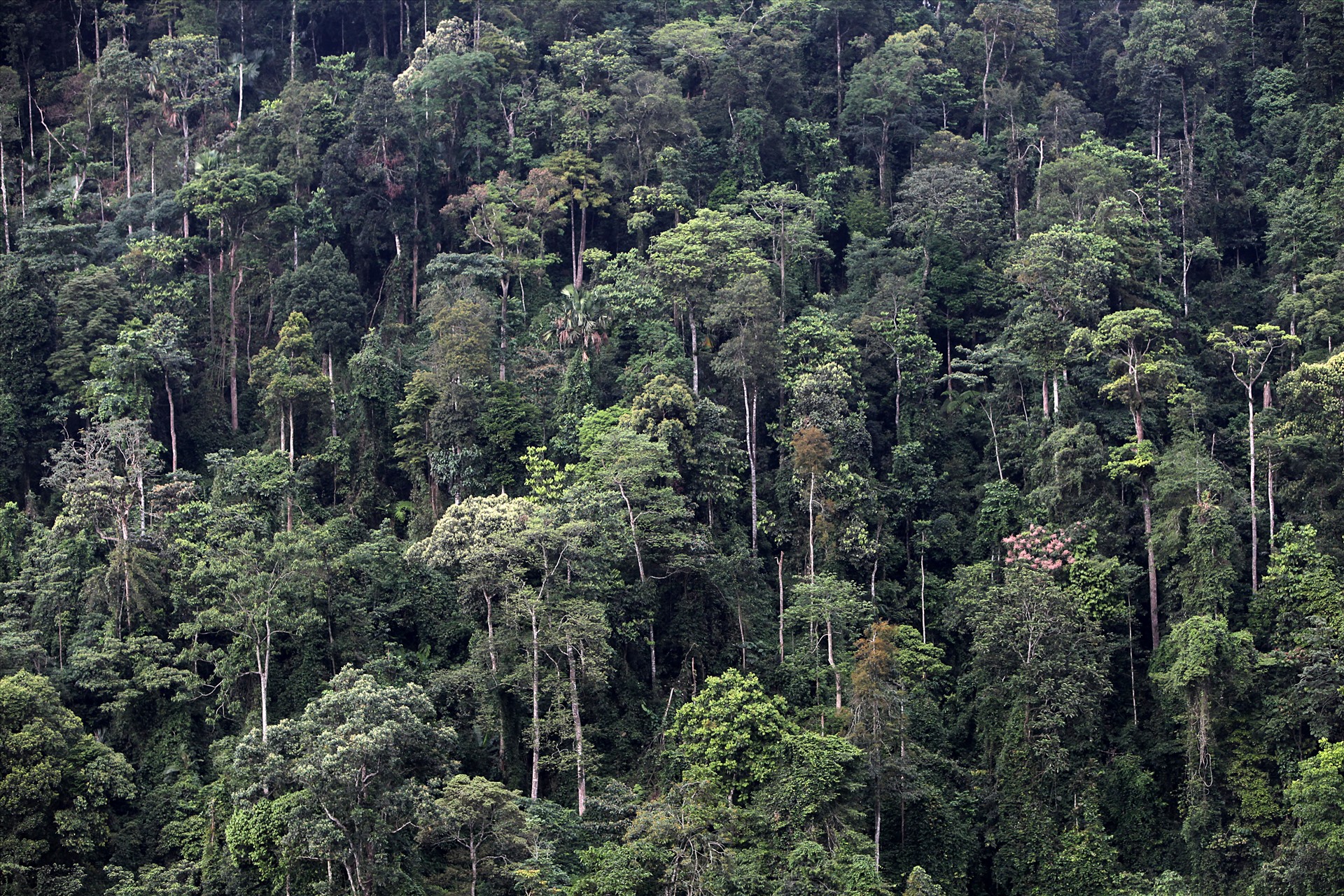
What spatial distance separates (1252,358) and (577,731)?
A: 17128 mm

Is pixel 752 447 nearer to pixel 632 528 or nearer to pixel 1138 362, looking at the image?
pixel 632 528

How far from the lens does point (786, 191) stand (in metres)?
45.3

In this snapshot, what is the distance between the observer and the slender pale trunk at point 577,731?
32.5 meters

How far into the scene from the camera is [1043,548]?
35562 millimetres

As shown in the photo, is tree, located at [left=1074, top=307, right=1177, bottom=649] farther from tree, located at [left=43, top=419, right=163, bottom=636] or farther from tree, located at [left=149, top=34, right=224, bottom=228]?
tree, located at [left=149, top=34, right=224, bottom=228]

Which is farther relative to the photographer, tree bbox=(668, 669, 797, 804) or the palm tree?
the palm tree

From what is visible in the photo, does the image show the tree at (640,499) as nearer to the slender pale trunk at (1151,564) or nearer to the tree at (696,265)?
the tree at (696,265)

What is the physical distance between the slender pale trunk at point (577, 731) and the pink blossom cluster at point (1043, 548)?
32.3 feet

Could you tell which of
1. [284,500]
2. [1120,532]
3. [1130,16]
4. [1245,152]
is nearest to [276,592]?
[284,500]

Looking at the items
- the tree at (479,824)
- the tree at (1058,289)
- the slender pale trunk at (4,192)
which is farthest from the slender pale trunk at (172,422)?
the tree at (1058,289)

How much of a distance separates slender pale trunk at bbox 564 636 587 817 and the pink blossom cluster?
9835mm

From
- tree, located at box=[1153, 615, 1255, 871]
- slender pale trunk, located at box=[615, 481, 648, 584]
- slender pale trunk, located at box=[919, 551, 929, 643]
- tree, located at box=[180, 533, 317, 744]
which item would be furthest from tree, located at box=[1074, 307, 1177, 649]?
tree, located at box=[180, 533, 317, 744]

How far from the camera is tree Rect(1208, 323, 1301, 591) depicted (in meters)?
35.5

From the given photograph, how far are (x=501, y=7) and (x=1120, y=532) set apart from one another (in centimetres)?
2657
